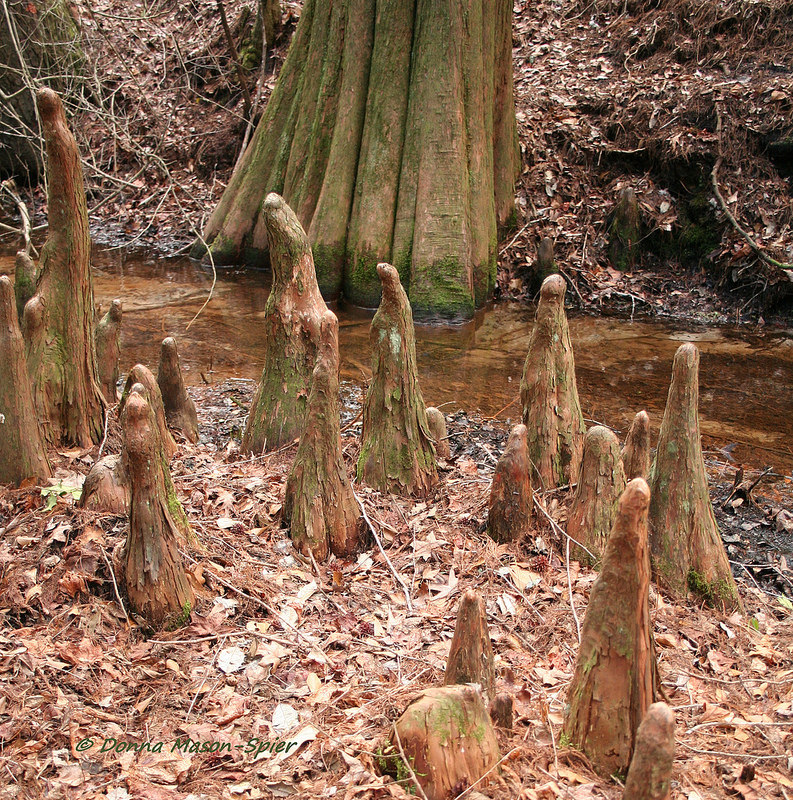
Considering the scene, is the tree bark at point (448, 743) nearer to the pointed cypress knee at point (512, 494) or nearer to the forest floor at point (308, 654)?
the forest floor at point (308, 654)

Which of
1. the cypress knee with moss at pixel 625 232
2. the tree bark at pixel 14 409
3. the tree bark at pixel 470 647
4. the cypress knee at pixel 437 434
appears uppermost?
the cypress knee with moss at pixel 625 232

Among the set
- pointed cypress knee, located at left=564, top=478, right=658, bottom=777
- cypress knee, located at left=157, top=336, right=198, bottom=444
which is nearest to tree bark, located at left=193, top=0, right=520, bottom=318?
cypress knee, located at left=157, top=336, right=198, bottom=444

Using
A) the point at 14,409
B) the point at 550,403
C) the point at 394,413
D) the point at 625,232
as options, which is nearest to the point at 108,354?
the point at 14,409

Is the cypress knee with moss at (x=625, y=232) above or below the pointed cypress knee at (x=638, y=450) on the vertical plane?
above

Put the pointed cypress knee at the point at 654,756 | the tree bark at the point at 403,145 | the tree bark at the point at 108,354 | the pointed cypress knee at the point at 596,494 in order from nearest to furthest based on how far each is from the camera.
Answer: the pointed cypress knee at the point at 654,756 < the pointed cypress knee at the point at 596,494 < the tree bark at the point at 108,354 < the tree bark at the point at 403,145

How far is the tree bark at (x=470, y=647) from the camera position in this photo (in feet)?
9.09

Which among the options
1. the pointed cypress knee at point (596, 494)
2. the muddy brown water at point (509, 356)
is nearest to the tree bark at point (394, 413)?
the pointed cypress knee at point (596, 494)

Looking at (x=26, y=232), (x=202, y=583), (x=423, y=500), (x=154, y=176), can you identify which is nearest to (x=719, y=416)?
(x=423, y=500)

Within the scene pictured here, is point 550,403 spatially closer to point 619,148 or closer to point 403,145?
point 403,145

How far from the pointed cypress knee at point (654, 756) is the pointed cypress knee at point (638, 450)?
237 centimetres

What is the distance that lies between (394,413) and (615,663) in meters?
2.25

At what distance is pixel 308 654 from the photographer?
3.42 meters

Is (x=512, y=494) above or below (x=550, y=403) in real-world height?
below

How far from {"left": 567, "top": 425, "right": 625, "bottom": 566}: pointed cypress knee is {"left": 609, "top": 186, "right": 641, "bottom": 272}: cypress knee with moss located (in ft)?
21.0
